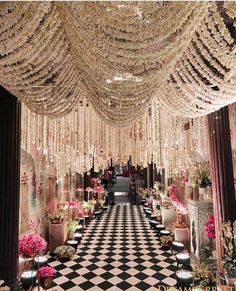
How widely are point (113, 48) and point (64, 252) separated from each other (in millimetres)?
6232

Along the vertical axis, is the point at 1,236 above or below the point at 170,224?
above

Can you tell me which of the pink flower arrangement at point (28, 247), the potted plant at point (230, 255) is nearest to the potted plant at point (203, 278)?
the potted plant at point (230, 255)

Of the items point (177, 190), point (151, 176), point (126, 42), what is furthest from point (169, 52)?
point (151, 176)

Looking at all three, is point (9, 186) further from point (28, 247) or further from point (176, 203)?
point (176, 203)

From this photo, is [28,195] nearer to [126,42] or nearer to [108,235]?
[108,235]

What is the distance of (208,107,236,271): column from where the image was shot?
396 cm

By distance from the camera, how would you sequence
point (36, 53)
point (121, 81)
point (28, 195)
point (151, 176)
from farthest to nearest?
1. point (151, 176)
2. point (28, 195)
3. point (121, 81)
4. point (36, 53)

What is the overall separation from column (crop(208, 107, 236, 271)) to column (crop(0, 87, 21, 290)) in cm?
308

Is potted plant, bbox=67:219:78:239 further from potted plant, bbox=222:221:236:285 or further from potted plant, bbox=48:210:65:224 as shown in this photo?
potted plant, bbox=222:221:236:285

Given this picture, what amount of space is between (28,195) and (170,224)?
547cm

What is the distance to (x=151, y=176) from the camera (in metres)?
15.4

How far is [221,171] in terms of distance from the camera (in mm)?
4051

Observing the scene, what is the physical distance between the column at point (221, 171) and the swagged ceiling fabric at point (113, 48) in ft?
5.22

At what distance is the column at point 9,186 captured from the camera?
3.32 m
